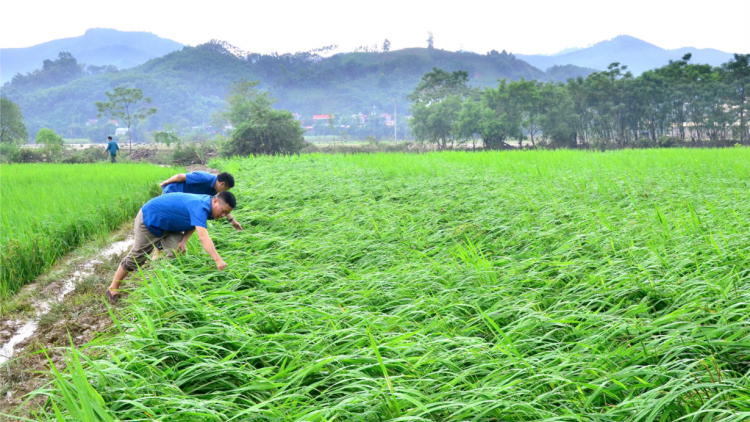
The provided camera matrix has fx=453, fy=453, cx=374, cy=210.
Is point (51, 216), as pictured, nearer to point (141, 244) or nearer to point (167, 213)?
point (141, 244)

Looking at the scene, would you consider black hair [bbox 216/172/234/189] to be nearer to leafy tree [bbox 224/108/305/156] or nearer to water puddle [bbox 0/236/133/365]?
water puddle [bbox 0/236/133/365]

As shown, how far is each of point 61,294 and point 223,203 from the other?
78.2 inches

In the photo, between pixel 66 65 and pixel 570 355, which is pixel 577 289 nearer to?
pixel 570 355

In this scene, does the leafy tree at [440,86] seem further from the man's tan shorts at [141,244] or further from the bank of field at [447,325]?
the man's tan shorts at [141,244]

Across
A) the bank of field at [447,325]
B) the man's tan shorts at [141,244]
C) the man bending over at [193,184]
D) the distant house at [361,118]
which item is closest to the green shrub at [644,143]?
the bank of field at [447,325]

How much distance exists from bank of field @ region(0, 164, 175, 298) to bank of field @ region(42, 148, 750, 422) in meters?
1.92

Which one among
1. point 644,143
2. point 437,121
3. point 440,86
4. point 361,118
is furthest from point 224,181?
point 361,118

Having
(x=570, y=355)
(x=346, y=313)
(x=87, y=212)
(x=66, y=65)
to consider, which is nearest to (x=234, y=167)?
(x=87, y=212)

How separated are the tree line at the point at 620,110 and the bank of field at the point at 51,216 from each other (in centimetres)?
2803

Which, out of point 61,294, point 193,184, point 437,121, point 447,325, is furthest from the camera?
point 437,121

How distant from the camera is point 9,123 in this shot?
119 feet

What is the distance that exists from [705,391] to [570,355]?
473 millimetres

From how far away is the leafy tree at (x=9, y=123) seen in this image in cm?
3588

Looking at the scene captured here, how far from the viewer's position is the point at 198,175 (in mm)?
4703
